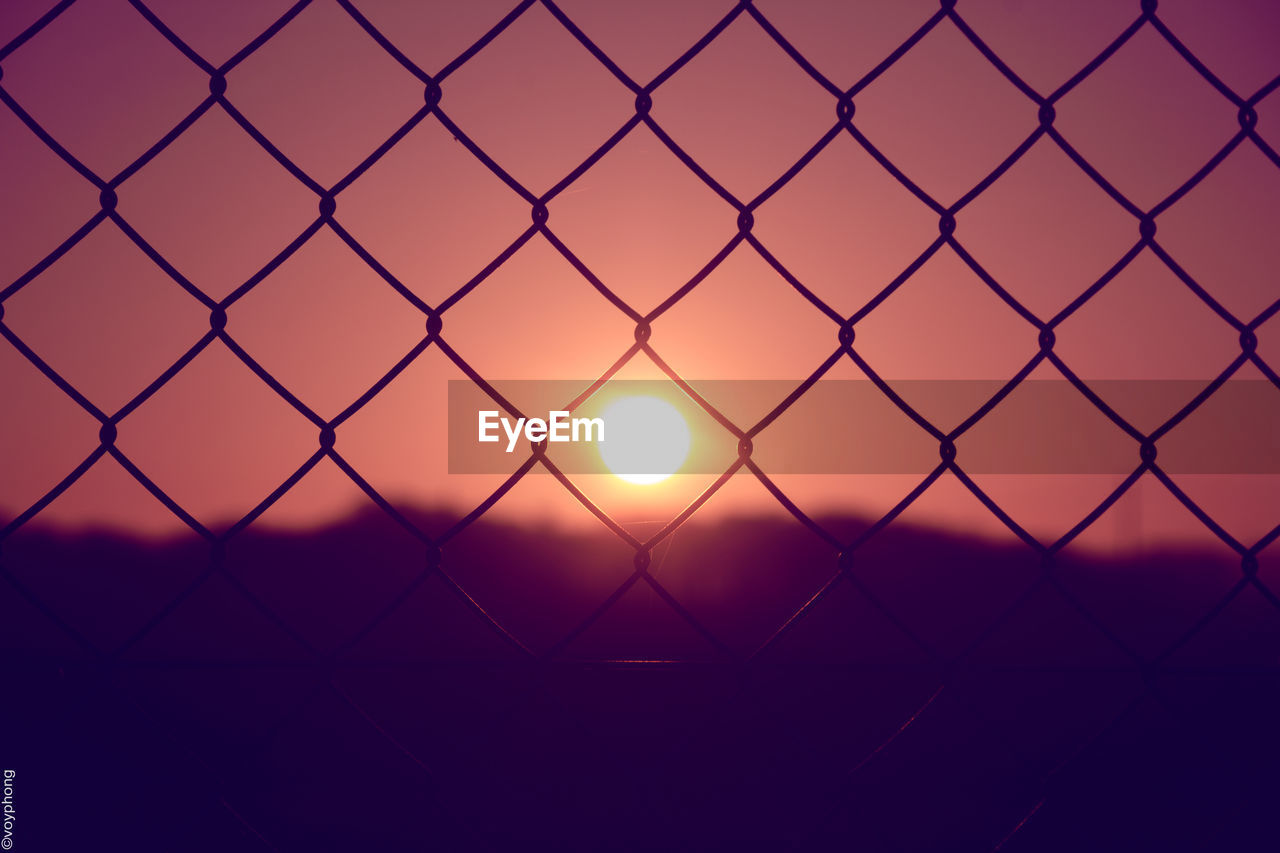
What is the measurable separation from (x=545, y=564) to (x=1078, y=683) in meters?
4.50

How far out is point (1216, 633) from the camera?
267 inches

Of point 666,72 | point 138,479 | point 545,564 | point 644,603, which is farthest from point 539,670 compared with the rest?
point 644,603

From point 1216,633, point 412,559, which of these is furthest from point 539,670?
point 1216,633

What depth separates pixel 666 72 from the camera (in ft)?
2.82

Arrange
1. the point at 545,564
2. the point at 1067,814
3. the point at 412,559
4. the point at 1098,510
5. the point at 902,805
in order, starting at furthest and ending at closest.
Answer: the point at 545,564 → the point at 412,559 → the point at 902,805 → the point at 1067,814 → the point at 1098,510

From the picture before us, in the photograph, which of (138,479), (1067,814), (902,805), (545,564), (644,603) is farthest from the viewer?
(644,603)

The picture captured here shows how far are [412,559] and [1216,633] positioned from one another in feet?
20.9

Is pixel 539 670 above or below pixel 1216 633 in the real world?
above

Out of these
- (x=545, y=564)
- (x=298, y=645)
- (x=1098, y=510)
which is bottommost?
(x=1098, y=510)

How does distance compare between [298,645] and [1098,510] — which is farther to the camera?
[1098,510]

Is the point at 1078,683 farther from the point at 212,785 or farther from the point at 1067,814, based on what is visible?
the point at 212,785

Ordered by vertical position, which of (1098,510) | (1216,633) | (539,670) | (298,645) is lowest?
(1216,633)

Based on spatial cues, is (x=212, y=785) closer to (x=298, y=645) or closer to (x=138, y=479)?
(x=298, y=645)

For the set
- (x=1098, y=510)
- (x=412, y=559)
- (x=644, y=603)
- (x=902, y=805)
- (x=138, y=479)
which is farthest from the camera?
(x=644, y=603)
